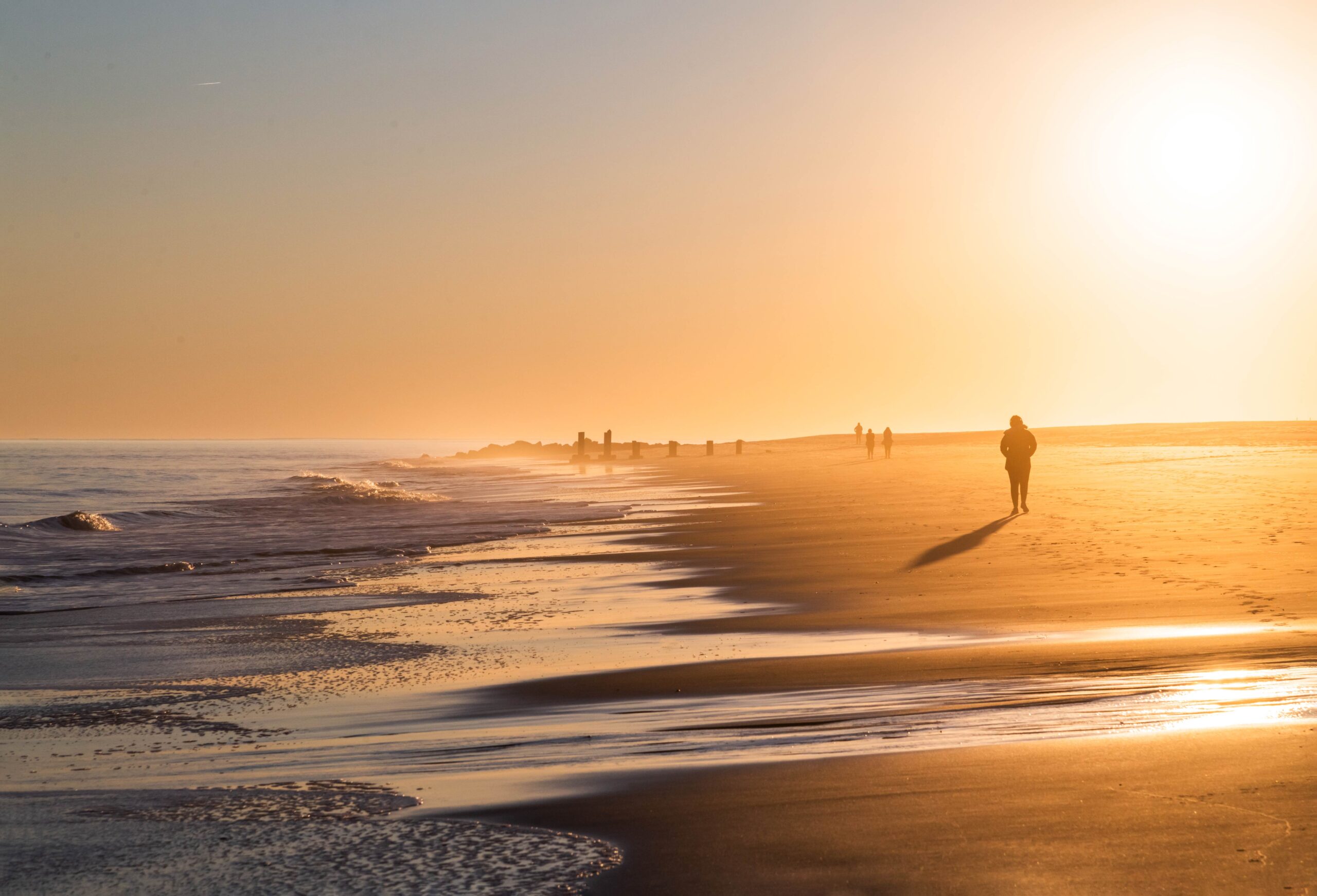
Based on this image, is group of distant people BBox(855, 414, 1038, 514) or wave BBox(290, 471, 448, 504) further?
wave BBox(290, 471, 448, 504)

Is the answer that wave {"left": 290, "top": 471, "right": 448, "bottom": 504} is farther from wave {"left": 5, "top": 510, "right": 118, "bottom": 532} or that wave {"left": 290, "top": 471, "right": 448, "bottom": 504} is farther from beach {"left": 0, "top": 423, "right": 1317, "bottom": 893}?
beach {"left": 0, "top": 423, "right": 1317, "bottom": 893}

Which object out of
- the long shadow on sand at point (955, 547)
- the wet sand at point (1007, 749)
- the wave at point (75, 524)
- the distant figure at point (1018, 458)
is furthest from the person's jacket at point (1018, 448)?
the wave at point (75, 524)

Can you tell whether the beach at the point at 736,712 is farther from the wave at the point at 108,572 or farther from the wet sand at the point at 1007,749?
the wave at the point at 108,572

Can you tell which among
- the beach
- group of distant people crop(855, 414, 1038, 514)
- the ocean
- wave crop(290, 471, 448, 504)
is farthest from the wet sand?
wave crop(290, 471, 448, 504)

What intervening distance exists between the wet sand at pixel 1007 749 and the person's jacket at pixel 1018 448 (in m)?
2.46

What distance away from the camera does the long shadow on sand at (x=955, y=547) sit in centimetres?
1467

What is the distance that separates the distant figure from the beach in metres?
3.98

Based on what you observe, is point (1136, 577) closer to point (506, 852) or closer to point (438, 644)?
point (438, 644)

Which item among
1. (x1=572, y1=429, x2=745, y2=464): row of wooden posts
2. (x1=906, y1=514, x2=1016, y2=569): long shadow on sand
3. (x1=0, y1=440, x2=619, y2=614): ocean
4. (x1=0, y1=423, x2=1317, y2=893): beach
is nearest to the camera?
(x1=0, y1=423, x2=1317, y2=893): beach

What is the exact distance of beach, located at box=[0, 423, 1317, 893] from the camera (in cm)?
405

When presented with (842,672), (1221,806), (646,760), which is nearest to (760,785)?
(646,760)

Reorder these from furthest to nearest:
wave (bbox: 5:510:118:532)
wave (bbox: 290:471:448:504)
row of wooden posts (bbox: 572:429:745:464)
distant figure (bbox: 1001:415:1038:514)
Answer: row of wooden posts (bbox: 572:429:745:464) < wave (bbox: 290:471:448:504) < wave (bbox: 5:510:118:532) < distant figure (bbox: 1001:415:1038:514)

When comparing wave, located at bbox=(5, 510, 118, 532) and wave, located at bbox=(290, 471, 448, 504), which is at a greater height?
wave, located at bbox=(290, 471, 448, 504)

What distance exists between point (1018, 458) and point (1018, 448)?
197 millimetres
